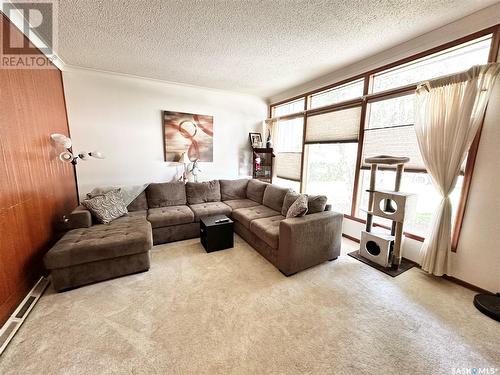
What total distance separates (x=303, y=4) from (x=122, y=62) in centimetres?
260

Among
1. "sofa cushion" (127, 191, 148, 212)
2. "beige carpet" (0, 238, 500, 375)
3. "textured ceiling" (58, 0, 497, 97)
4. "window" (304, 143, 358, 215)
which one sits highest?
"textured ceiling" (58, 0, 497, 97)

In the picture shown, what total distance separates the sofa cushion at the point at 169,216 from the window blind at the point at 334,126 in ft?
8.36

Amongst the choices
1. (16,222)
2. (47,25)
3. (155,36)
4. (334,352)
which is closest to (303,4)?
(155,36)

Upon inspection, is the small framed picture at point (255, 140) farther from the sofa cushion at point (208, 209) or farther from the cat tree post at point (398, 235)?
the cat tree post at point (398, 235)

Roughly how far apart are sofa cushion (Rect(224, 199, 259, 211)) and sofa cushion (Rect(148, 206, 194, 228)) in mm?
753

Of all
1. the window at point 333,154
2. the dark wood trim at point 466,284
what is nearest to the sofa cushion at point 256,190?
the window at point 333,154

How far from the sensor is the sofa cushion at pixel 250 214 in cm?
303

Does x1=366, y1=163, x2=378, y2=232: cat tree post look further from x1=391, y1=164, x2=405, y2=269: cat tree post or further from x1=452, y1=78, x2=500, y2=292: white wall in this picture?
x1=452, y1=78, x2=500, y2=292: white wall

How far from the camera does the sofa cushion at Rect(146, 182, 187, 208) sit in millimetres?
3441

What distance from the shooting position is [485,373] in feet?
4.19

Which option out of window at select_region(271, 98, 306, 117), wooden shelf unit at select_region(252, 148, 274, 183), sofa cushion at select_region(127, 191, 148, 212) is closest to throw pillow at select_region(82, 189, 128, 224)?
sofa cushion at select_region(127, 191, 148, 212)

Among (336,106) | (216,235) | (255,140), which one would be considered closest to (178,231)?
(216,235)

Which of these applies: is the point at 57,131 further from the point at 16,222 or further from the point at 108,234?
the point at 108,234

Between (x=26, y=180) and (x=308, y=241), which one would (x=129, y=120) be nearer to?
(x=26, y=180)
